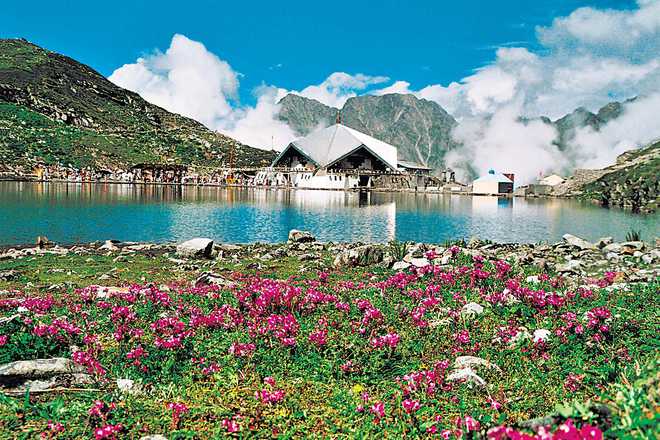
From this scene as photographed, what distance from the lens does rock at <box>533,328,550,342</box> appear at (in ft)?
24.8

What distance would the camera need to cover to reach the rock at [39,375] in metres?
5.92

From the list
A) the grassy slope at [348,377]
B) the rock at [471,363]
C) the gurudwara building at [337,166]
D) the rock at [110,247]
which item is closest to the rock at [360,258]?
the grassy slope at [348,377]

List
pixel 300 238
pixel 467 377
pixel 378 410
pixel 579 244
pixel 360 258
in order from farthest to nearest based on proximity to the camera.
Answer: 1. pixel 300 238
2. pixel 579 244
3. pixel 360 258
4. pixel 467 377
5. pixel 378 410

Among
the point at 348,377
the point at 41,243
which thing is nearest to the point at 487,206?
the point at 41,243

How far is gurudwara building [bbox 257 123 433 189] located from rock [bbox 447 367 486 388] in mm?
118987

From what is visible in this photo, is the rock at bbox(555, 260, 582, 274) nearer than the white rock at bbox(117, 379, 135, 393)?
No

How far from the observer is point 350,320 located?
866 centimetres

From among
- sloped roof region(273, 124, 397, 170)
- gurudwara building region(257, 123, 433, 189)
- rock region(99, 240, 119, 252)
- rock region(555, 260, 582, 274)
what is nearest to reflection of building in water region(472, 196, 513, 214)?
rock region(555, 260, 582, 274)

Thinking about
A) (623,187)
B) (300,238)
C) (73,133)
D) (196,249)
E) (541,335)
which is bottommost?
(300,238)

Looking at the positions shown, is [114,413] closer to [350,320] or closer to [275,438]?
[275,438]

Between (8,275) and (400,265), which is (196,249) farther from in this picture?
(400,265)

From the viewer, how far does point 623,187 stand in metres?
89.8

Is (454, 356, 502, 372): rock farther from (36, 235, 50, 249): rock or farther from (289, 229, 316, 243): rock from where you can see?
(36, 235, 50, 249): rock

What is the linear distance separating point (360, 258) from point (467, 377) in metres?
9.60
